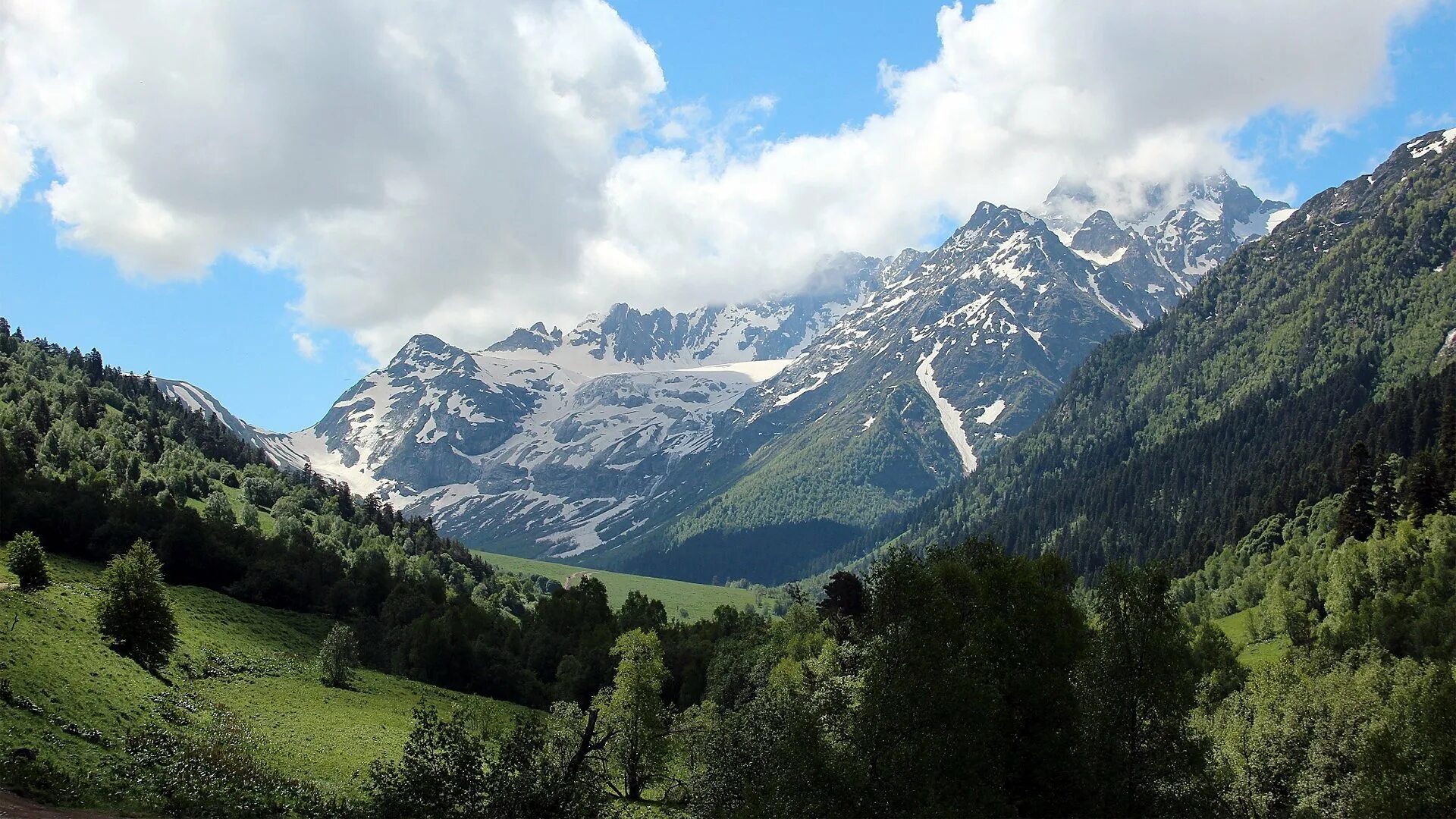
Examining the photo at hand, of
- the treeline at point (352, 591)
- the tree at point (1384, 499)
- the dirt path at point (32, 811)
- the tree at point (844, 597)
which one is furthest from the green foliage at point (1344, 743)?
the treeline at point (352, 591)

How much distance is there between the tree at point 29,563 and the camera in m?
Result: 79.6

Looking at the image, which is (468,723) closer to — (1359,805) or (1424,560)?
(1359,805)

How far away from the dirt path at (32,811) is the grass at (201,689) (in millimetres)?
5923

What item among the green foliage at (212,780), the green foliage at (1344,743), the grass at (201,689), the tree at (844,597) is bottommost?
the green foliage at (212,780)

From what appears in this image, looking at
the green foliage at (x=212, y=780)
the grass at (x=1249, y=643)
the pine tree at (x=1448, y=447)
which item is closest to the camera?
the green foliage at (x=212, y=780)

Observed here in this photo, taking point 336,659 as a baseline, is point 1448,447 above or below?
above

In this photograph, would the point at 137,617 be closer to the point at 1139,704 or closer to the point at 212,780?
the point at 212,780

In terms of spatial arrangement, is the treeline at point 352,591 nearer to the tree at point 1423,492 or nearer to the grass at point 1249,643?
the grass at point 1249,643

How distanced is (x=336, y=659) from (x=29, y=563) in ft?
91.6

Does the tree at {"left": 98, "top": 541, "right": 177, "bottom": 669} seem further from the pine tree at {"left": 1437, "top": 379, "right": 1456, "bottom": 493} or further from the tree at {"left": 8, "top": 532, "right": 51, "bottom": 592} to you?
the pine tree at {"left": 1437, "top": 379, "right": 1456, "bottom": 493}

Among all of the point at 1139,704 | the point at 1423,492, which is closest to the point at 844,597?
the point at 1139,704

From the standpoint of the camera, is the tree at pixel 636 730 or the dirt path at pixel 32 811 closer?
the dirt path at pixel 32 811

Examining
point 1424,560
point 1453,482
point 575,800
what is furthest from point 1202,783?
point 1453,482

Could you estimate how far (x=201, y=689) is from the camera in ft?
239
